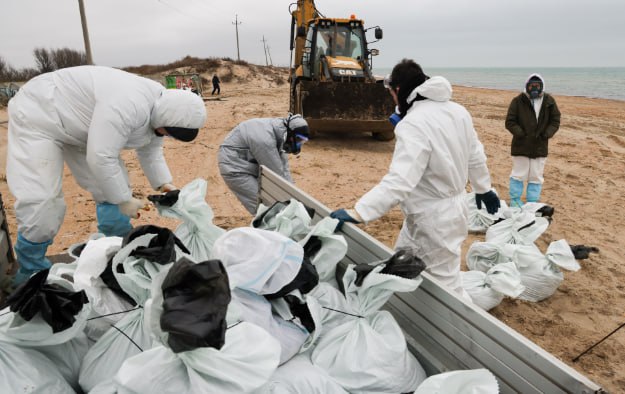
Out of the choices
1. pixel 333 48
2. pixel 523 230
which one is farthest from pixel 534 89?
pixel 333 48

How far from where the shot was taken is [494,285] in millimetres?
2982

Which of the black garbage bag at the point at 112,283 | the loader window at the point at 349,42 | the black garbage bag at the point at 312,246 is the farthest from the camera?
the loader window at the point at 349,42

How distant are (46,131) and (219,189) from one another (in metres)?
3.39

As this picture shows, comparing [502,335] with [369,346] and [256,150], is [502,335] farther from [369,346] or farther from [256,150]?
[256,150]

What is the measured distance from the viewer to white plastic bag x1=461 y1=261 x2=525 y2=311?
9.61ft

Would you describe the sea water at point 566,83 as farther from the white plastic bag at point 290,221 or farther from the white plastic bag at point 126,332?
the white plastic bag at point 126,332

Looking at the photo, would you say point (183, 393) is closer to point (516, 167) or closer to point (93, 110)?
point (93, 110)

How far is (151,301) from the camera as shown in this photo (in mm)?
1100

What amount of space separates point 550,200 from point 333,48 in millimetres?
5381

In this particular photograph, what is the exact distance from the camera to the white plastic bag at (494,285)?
293 centimetres

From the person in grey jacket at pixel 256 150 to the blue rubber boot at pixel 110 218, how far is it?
3.00ft

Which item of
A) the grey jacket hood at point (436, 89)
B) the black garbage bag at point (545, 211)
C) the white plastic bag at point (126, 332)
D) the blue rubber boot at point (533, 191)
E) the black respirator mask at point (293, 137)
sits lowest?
the blue rubber boot at point (533, 191)

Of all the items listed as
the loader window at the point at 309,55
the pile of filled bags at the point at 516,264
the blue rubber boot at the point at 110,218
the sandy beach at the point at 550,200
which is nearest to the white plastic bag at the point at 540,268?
the pile of filled bags at the point at 516,264

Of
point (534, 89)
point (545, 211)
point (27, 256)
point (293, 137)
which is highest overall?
point (534, 89)
